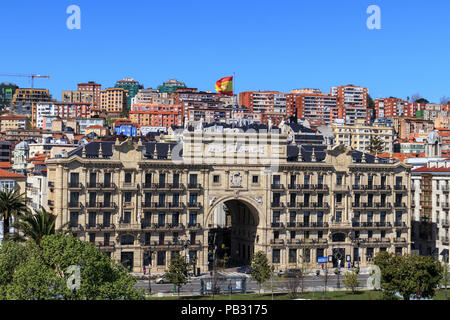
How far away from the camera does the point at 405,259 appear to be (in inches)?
3511

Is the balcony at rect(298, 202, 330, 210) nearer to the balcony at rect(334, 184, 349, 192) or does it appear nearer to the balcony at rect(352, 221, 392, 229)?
the balcony at rect(334, 184, 349, 192)

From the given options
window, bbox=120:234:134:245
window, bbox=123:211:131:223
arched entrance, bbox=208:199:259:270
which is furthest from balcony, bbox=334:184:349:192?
window, bbox=120:234:134:245

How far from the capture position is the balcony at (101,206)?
367 feet

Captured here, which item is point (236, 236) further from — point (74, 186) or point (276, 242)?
point (74, 186)

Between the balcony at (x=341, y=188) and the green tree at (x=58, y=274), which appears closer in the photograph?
the green tree at (x=58, y=274)

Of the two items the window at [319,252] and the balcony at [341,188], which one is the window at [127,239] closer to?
the window at [319,252]

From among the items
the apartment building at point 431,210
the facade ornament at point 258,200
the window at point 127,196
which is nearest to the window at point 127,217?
the window at point 127,196

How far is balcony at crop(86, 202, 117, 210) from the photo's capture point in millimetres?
112000

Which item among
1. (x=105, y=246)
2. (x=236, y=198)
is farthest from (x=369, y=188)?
(x=105, y=246)

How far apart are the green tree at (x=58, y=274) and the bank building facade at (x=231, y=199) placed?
37746mm

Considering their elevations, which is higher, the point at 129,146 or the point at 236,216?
the point at 129,146
